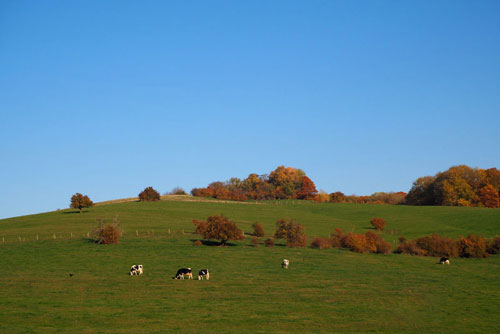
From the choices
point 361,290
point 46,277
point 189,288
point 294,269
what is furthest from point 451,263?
point 46,277

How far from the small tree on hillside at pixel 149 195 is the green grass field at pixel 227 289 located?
45.7 meters

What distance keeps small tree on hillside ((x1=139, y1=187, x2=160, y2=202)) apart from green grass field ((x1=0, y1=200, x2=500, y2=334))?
45.7 meters

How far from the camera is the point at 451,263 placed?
2434 inches

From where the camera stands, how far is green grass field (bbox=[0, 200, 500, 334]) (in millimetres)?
28719

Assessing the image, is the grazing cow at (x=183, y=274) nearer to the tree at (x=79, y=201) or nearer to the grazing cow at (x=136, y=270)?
the grazing cow at (x=136, y=270)

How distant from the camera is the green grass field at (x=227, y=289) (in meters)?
28.7

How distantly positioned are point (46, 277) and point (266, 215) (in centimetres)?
7475

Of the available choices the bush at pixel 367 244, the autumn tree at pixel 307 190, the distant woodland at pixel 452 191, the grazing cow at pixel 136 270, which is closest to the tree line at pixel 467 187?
the distant woodland at pixel 452 191

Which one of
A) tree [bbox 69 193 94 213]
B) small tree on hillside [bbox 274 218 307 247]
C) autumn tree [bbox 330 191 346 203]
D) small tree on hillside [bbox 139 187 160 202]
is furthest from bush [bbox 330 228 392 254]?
autumn tree [bbox 330 191 346 203]

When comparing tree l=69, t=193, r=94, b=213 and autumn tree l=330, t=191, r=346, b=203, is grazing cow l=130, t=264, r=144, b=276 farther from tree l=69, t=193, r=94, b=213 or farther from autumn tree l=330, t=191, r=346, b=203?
autumn tree l=330, t=191, r=346, b=203

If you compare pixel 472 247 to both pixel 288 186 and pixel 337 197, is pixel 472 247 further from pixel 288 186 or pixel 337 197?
pixel 288 186

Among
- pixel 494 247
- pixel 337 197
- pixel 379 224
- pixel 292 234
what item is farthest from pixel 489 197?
pixel 292 234

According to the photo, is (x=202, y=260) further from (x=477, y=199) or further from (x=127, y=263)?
(x=477, y=199)

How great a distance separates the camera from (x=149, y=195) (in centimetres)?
13350
